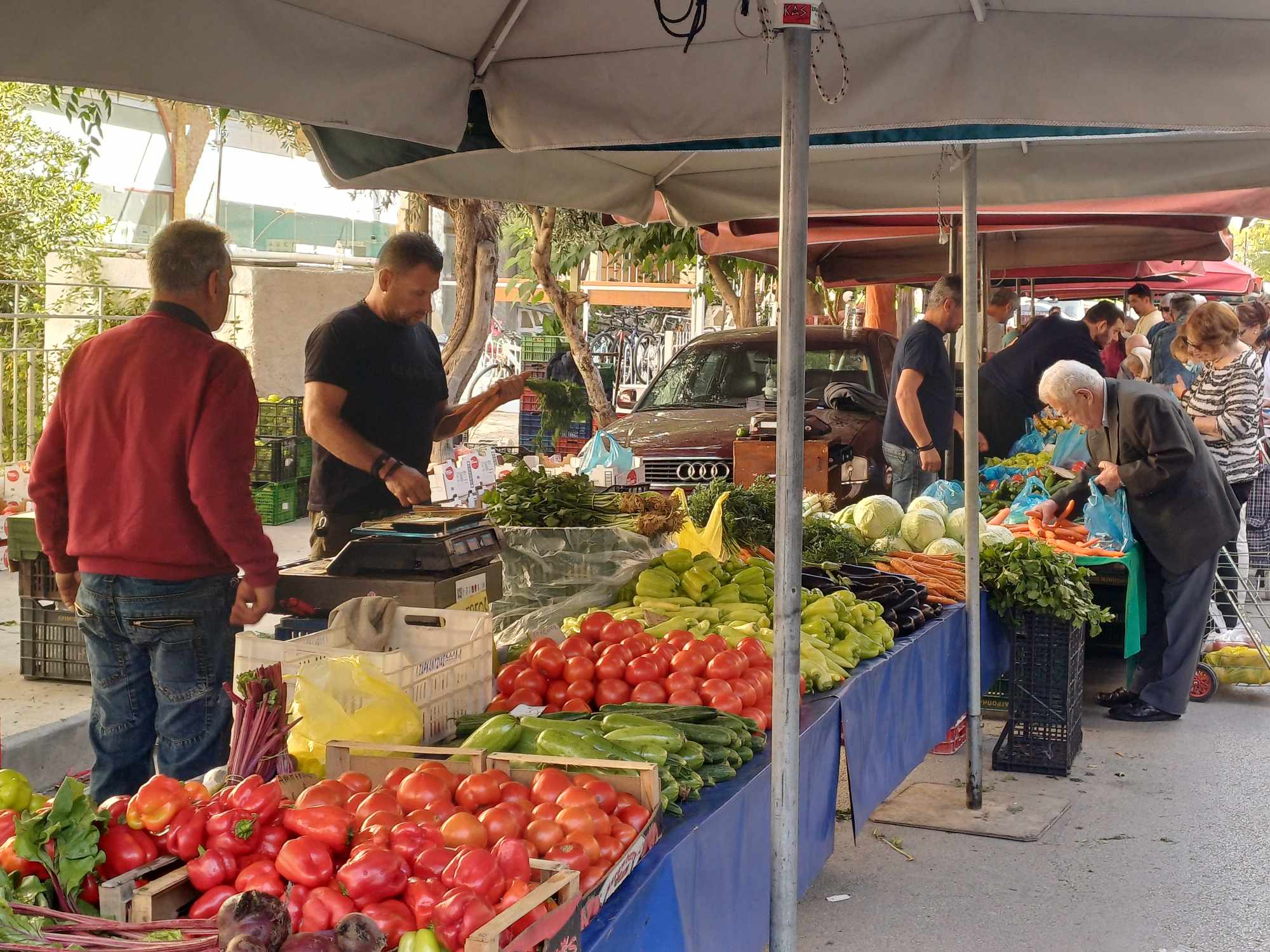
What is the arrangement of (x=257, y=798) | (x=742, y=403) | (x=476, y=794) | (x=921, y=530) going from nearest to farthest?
1. (x=257, y=798)
2. (x=476, y=794)
3. (x=921, y=530)
4. (x=742, y=403)

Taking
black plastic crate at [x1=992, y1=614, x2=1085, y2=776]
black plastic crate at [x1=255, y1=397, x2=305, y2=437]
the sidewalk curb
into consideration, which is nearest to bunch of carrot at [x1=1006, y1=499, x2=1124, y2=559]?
black plastic crate at [x1=992, y1=614, x2=1085, y2=776]

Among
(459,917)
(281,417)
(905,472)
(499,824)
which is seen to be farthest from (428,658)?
(281,417)

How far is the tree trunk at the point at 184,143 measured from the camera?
28359 millimetres

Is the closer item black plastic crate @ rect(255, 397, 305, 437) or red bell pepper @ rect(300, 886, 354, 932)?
red bell pepper @ rect(300, 886, 354, 932)

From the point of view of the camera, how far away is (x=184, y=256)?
397 centimetres

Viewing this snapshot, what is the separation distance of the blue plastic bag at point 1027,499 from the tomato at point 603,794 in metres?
5.60

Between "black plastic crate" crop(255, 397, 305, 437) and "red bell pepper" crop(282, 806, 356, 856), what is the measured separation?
12532mm

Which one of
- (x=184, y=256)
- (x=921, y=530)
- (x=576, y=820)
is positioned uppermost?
(x=184, y=256)

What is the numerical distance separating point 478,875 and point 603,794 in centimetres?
54

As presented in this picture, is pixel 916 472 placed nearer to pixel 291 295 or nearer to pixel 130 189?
pixel 291 295

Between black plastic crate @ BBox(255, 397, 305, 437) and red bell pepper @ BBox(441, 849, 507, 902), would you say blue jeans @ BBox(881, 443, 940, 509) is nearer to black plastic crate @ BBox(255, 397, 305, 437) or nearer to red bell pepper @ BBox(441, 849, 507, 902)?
red bell pepper @ BBox(441, 849, 507, 902)

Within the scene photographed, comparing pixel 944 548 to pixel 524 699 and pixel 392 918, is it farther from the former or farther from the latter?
pixel 392 918

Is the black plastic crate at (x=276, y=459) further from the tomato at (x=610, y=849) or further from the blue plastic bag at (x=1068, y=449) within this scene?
the tomato at (x=610, y=849)

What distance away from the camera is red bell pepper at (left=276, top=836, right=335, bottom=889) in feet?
6.59
